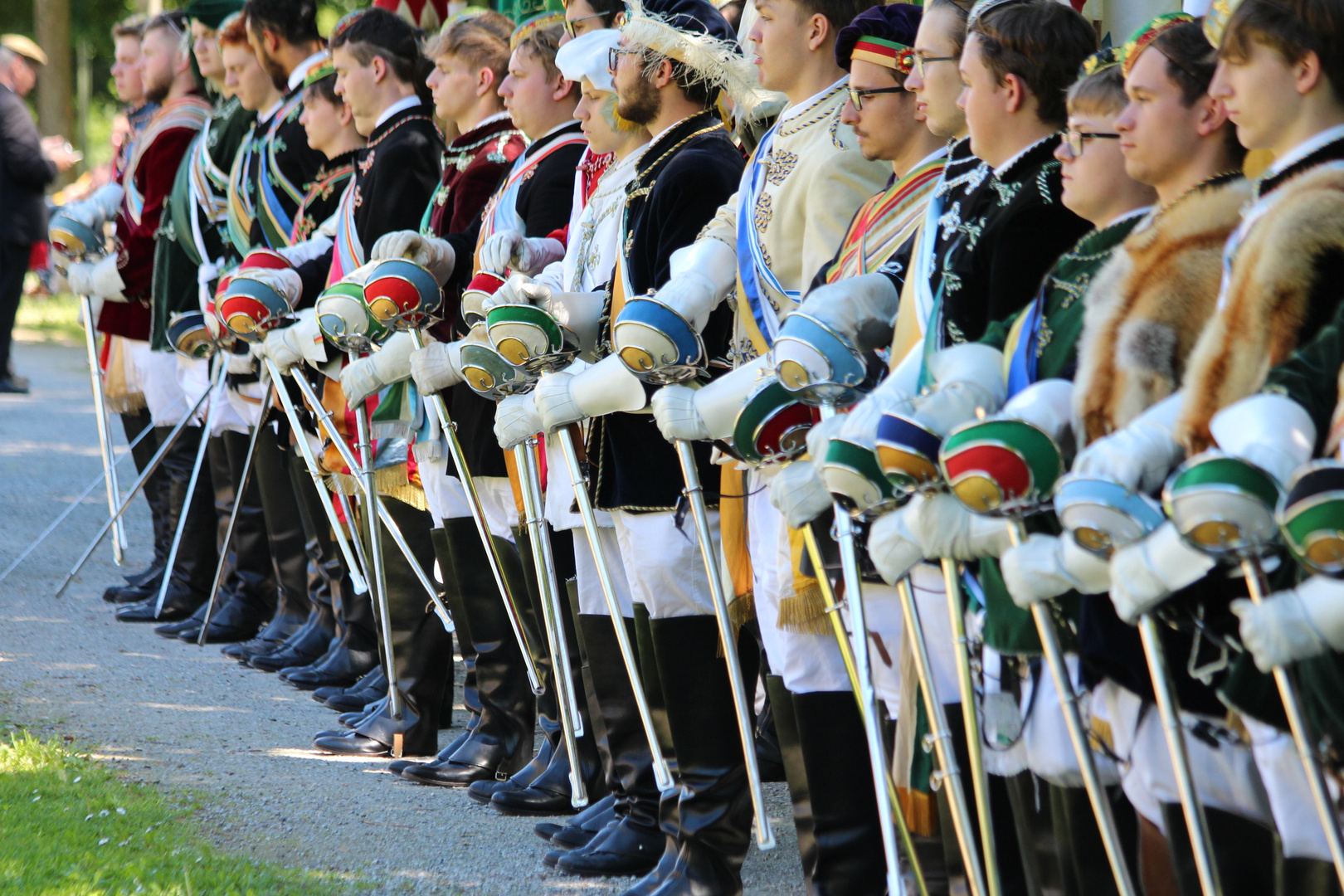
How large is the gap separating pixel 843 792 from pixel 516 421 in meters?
1.13

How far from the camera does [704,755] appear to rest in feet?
11.6

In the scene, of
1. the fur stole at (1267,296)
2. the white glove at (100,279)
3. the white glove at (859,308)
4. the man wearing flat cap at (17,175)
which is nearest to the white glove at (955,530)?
the fur stole at (1267,296)

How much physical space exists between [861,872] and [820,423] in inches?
38.9

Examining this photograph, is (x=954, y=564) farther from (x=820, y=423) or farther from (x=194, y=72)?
(x=194, y=72)

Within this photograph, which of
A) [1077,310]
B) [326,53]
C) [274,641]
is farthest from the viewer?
[274,641]

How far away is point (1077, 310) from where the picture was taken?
2396mm

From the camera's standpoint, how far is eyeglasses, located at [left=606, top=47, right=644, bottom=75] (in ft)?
11.7

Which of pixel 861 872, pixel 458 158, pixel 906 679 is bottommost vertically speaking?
pixel 861 872

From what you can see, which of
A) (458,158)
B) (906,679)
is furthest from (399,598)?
(906,679)

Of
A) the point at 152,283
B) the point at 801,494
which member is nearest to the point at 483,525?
the point at 801,494

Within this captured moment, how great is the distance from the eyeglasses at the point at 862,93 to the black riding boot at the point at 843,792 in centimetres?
110

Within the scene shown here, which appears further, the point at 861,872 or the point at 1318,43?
the point at 861,872

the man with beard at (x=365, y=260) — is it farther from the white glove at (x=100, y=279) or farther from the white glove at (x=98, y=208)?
the white glove at (x=98, y=208)

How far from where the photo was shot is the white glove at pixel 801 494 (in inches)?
108
